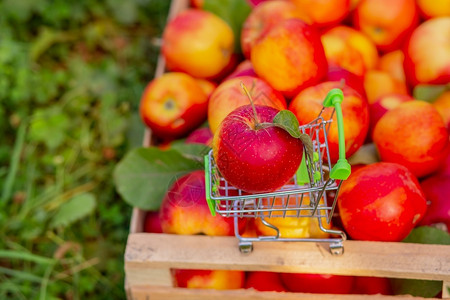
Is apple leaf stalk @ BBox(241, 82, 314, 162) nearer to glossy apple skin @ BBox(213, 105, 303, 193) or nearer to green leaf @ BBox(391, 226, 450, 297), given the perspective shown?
glossy apple skin @ BBox(213, 105, 303, 193)

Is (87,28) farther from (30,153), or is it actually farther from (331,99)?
(331,99)

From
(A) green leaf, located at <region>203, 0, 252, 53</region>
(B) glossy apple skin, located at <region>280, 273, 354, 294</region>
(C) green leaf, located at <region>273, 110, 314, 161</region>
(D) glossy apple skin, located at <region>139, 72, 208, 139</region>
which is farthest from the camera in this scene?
(A) green leaf, located at <region>203, 0, 252, 53</region>

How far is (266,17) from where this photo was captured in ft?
4.20

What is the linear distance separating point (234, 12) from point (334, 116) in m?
0.66

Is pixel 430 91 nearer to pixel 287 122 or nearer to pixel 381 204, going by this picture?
pixel 381 204

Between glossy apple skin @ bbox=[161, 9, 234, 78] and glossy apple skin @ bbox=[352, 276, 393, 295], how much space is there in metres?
0.72

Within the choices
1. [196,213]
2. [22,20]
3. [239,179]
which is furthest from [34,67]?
[239,179]

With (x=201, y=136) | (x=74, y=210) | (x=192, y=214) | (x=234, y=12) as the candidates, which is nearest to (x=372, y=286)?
(x=192, y=214)

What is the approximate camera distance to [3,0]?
6.58ft

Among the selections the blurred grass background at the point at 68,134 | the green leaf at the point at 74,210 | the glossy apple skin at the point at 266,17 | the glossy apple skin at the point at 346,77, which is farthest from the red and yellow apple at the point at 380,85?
the green leaf at the point at 74,210

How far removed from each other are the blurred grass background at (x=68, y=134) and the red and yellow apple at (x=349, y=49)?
Result: 0.78m

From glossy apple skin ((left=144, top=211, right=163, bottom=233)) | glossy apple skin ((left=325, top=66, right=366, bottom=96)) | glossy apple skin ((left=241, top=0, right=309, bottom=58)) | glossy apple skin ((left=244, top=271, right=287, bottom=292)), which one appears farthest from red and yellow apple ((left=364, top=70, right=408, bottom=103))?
glossy apple skin ((left=144, top=211, right=163, bottom=233))

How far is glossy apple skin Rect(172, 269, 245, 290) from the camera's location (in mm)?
1001

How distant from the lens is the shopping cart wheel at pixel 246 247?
0.90 m
